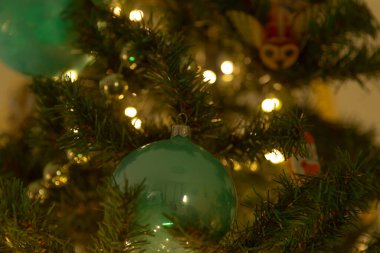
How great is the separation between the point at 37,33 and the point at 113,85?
115mm

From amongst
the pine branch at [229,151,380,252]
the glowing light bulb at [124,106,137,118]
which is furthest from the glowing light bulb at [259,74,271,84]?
the pine branch at [229,151,380,252]

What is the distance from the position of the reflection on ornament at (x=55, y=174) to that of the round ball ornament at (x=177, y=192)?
235mm

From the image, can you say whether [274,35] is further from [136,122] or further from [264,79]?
[136,122]

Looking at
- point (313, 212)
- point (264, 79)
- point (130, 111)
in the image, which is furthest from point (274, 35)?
point (313, 212)

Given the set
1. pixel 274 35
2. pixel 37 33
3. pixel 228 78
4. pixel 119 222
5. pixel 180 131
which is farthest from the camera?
pixel 228 78

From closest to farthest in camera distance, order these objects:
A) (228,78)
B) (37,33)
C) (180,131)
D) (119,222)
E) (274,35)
→ (119,222) < (180,131) < (37,33) < (274,35) < (228,78)

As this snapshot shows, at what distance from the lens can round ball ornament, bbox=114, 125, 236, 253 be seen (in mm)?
378

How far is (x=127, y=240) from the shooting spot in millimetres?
358

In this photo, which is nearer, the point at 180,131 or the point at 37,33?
the point at 180,131

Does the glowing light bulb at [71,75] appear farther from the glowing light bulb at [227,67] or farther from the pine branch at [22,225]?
the glowing light bulb at [227,67]

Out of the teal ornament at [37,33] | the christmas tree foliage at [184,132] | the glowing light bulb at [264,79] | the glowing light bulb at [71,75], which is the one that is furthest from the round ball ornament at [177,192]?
the glowing light bulb at [264,79]

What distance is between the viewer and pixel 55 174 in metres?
0.62

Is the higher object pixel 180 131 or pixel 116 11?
pixel 116 11

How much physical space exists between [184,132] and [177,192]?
0.07 meters
